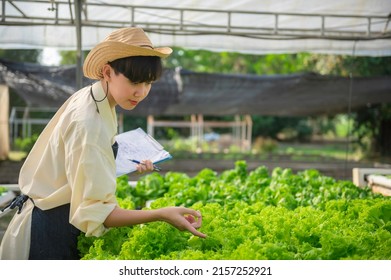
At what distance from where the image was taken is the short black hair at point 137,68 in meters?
2.14

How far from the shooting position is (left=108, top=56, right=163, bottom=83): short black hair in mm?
2141

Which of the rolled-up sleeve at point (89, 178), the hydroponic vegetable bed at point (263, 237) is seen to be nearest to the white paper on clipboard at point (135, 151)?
the hydroponic vegetable bed at point (263, 237)

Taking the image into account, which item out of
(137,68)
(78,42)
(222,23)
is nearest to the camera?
(137,68)

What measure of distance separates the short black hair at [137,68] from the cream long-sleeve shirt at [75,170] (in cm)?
15

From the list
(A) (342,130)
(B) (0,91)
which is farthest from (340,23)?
(A) (342,130)

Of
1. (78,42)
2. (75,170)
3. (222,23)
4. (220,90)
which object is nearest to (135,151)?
(75,170)

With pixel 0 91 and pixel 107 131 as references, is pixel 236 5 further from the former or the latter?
pixel 107 131

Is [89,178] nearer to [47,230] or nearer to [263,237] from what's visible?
[47,230]

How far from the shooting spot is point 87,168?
2.04m

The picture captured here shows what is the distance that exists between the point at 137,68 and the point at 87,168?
1.45 feet

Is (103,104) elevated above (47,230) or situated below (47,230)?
above

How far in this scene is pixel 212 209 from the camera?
9.81 feet

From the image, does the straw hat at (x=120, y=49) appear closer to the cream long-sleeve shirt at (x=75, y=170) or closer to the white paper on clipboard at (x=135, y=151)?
the cream long-sleeve shirt at (x=75, y=170)
